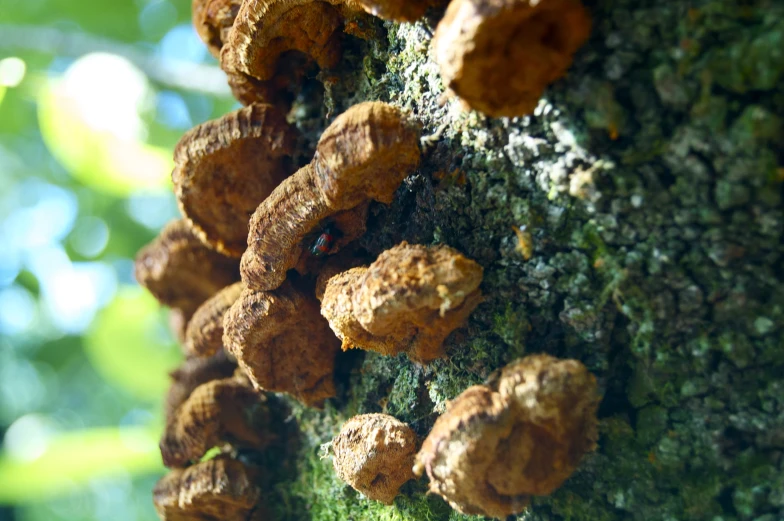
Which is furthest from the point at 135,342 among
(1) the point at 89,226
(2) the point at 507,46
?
(2) the point at 507,46

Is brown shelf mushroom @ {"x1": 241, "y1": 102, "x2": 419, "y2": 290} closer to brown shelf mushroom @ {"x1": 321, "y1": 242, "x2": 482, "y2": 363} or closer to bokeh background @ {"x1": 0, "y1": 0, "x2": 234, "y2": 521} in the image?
brown shelf mushroom @ {"x1": 321, "y1": 242, "x2": 482, "y2": 363}

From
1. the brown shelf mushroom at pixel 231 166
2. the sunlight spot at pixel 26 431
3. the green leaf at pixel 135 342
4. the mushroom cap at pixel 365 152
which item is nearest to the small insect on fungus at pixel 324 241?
the mushroom cap at pixel 365 152

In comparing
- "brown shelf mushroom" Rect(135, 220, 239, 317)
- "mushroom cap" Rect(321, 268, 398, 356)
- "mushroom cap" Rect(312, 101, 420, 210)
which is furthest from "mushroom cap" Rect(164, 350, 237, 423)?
"mushroom cap" Rect(312, 101, 420, 210)

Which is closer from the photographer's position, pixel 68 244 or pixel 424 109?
pixel 424 109

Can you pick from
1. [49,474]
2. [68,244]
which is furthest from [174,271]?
[68,244]

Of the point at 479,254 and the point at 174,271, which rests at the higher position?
the point at 174,271

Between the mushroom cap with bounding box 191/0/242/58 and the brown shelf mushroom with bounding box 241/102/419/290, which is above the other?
the mushroom cap with bounding box 191/0/242/58

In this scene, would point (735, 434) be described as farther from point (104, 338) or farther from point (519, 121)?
point (104, 338)
